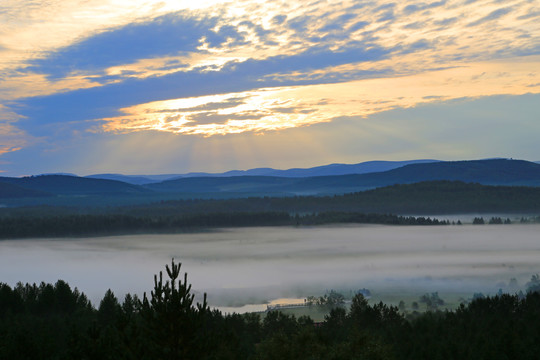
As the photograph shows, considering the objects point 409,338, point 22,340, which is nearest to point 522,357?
point 409,338

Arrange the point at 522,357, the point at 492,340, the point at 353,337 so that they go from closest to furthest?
the point at 353,337 < the point at 522,357 < the point at 492,340

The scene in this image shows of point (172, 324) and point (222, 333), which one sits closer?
point (172, 324)

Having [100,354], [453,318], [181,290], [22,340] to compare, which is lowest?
[453,318]

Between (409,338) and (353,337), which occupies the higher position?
(353,337)

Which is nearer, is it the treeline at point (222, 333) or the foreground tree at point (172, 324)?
the foreground tree at point (172, 324)

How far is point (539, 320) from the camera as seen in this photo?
367 ft

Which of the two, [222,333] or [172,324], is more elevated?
[172,324]

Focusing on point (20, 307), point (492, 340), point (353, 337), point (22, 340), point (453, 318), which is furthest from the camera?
point (20, 307)

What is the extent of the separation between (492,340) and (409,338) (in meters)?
18.1

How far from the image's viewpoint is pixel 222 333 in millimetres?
36594

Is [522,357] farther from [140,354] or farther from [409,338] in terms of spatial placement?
[140,354]

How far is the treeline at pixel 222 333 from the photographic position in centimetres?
3238

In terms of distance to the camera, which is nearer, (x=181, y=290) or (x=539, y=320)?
(x=181, y=290)

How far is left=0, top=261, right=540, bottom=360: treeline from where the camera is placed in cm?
3238
